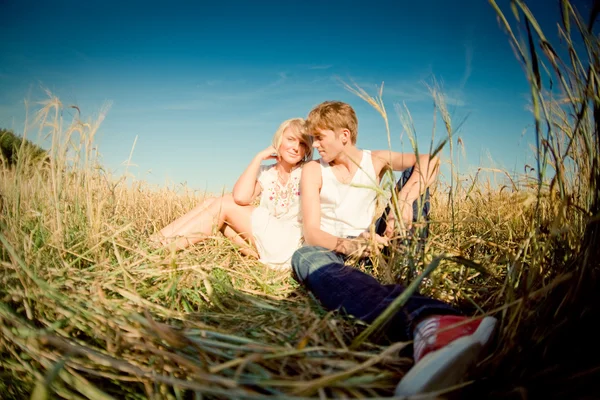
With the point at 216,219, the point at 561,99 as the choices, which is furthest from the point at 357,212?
the point at 561,99

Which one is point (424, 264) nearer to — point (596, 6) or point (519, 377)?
point (519, 377)

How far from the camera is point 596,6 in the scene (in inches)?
25.5

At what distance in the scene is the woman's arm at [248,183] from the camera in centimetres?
259

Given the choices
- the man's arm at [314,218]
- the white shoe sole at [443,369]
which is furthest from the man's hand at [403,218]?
the white shoe sole at [443,369]

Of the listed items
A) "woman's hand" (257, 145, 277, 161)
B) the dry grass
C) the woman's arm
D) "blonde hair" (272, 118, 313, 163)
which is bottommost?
the dry grass

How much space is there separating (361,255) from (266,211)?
1299mm

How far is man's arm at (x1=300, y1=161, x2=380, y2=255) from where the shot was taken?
165cm

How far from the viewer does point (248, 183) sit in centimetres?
261

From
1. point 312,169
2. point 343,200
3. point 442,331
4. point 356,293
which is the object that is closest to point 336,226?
point 343,200

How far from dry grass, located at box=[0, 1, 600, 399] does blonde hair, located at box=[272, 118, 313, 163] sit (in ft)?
4.61

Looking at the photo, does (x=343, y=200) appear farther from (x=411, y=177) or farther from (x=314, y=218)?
(x=411, y=177)

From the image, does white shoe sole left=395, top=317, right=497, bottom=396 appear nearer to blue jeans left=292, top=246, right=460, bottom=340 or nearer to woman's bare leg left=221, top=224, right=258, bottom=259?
blue jeans left=292, top=246, right=460, bottom=340

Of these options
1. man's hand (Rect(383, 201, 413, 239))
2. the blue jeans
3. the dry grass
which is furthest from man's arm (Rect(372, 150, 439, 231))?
the blue jeans

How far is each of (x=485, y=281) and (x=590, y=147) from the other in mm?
887
